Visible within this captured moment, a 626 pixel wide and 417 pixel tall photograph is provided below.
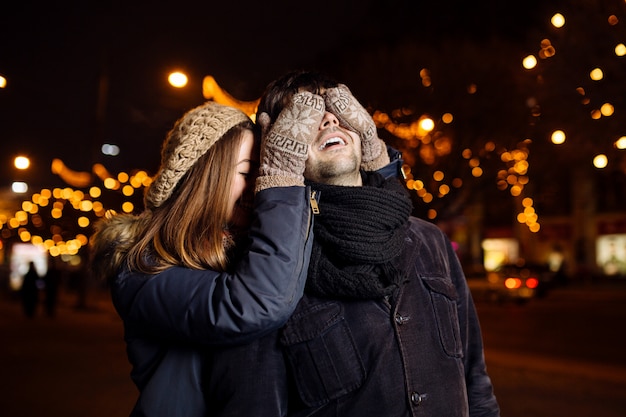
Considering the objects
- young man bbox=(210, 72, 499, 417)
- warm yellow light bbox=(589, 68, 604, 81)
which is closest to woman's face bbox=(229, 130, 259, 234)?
young man bbox=(210, 72, 499, 417)

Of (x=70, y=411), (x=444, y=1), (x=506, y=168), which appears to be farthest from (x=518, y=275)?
(x=70, y=411)

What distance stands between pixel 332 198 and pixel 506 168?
15.3 meters

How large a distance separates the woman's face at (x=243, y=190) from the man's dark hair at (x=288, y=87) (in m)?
0.16

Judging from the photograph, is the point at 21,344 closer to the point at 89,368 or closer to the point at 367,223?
the point at 89,368

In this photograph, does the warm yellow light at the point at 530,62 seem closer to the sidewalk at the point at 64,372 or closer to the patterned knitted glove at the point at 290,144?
the patterned knitted glove at the point at 290,144

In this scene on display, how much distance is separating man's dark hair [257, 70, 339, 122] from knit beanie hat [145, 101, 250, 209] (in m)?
0.12

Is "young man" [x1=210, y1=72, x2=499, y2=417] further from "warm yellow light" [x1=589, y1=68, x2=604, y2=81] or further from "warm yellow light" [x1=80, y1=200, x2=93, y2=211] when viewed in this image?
"warm yellow light" [x1=80, y1=200, x2=93, y2=211]

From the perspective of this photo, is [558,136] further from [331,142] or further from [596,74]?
[331,142]

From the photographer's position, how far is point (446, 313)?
2023mm

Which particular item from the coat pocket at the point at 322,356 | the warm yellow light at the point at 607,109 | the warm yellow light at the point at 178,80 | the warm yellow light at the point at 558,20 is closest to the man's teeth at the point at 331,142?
the coat pocket at the point at 322,356

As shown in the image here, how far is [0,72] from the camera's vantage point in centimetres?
547

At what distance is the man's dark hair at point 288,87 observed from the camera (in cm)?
217

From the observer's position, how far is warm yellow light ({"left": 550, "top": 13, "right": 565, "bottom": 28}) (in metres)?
5.67

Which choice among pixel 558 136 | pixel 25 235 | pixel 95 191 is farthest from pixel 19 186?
pixel 25 235
